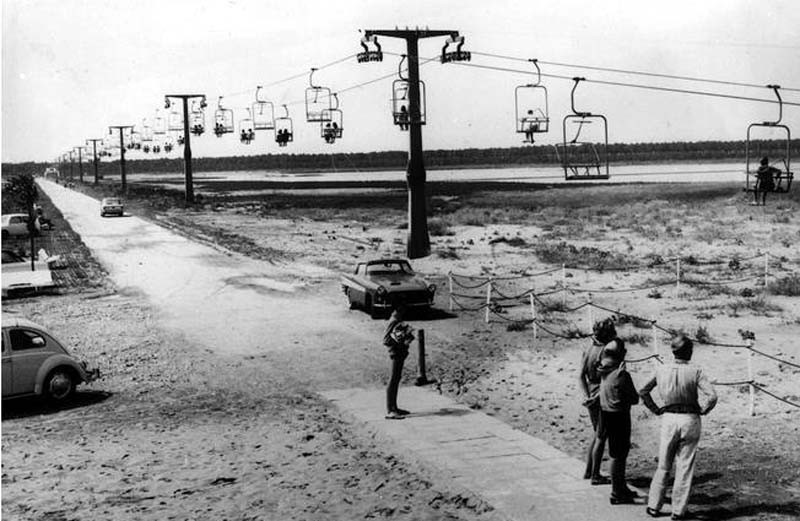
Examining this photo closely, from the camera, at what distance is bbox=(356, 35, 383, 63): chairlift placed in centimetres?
2823

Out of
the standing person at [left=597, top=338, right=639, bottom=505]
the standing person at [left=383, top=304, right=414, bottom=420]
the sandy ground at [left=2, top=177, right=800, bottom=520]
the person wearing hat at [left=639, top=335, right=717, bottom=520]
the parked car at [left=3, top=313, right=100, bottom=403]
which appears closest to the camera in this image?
the person wearing hat at [left=639, top=335, right=717, bottom=520]

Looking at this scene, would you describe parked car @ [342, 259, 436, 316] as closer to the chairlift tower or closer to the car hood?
the car hood

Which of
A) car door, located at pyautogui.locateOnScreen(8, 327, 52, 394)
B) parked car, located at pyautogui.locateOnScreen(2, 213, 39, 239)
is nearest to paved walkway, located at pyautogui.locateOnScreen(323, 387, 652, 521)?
car door, located at pyautogui.locateOnScreen(8, 327, 52, 394)

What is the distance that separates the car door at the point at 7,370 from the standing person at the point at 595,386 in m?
→ 8.59

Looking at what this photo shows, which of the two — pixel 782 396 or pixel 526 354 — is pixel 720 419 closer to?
pixel 782 396

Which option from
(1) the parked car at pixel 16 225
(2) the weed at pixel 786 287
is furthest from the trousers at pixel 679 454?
(1) the parked car at pixel 16 225

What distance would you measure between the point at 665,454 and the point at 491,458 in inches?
101

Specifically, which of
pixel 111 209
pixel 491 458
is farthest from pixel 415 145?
pixel 111 209

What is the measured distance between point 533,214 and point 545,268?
24.1m

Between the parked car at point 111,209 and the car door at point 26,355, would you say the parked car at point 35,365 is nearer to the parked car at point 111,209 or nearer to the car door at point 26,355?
the car door at point 26,355

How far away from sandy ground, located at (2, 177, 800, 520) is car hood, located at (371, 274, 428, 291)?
900mm

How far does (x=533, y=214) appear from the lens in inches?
2066

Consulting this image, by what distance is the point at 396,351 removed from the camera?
1162 cm

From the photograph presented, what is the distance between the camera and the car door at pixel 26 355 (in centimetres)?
1273
